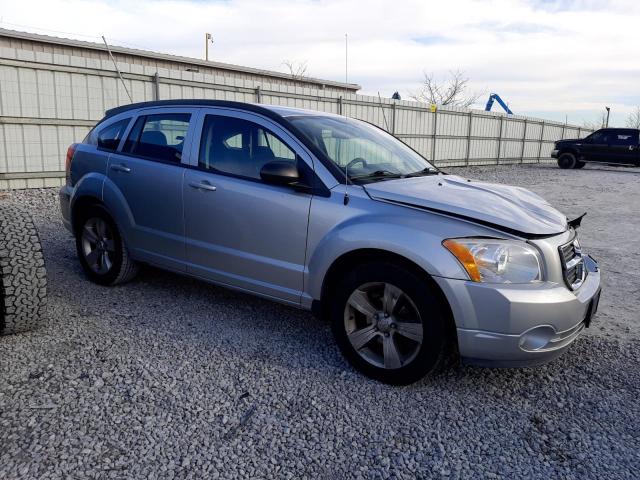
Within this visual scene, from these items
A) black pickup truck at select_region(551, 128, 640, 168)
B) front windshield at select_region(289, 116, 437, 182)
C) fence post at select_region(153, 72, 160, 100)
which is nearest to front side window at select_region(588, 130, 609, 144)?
black pickup truck at select_region(551, 128, 640, 168)

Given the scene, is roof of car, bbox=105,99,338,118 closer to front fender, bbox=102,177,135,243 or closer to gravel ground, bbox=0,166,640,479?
front fender, bbox=102,177,135,243

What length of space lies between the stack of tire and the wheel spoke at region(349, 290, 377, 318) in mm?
2184

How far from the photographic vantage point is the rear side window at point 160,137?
13.6 ft

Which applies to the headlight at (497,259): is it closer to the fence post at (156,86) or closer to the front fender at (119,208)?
the front fender at (119,208)

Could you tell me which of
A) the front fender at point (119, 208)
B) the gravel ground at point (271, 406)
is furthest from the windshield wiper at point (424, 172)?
the front fender at point (119, 208)

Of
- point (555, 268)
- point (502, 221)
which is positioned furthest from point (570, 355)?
point (502, 221)

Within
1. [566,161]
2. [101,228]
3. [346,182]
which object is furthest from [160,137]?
[566,161]

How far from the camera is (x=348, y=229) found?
3.12 m

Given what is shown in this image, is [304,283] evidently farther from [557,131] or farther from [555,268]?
[557,131]

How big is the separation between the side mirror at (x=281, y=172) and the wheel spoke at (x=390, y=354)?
113 cm

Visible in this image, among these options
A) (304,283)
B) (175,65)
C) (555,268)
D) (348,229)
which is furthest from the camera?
(175,65)

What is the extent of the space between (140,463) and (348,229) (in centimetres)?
163

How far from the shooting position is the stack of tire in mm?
3527

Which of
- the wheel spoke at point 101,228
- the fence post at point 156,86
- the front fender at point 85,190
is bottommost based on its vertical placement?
the wheel spoke at point 101,228
